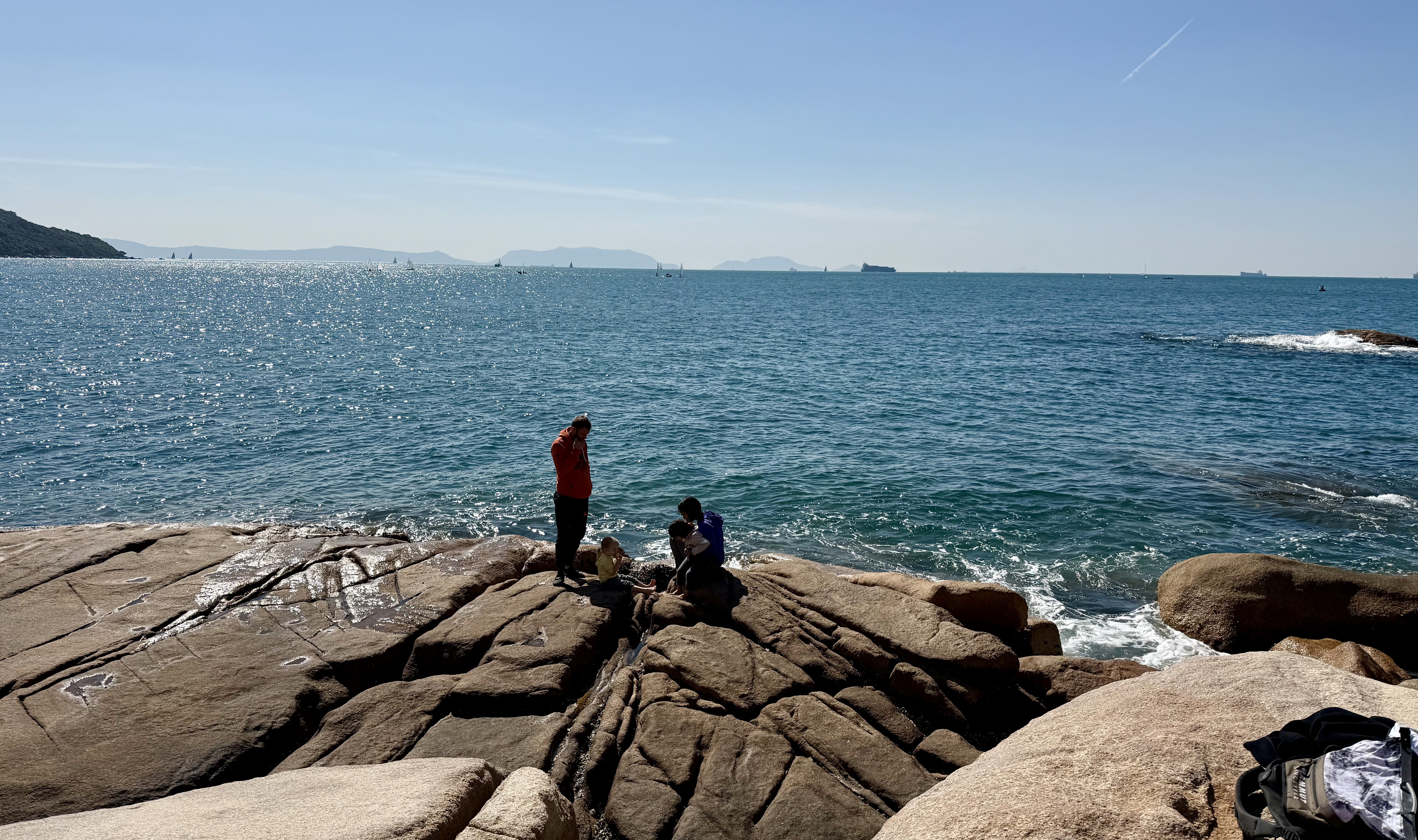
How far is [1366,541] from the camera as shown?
706 inches

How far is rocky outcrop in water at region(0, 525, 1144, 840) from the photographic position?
775 centimetres

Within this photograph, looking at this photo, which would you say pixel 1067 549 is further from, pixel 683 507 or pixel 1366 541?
pixel 683 507

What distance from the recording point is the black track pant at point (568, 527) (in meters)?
12.2

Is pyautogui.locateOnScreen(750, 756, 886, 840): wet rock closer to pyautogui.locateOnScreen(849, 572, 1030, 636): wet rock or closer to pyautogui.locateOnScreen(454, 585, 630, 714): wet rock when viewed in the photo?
pyautogui.locateOnScreen(454, 585, 630, 714): wet rock

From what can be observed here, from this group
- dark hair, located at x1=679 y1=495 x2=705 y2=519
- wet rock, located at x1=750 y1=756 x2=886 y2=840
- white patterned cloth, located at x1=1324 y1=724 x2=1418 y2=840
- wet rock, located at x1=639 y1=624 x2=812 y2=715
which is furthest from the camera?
dark hair, located at x1=679 y1=495 x2=705 y2=519

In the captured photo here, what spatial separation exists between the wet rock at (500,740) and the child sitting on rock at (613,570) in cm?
291

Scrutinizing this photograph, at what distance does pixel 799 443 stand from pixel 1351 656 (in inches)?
688

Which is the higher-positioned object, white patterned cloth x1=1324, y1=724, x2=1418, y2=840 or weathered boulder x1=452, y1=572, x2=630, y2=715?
white patterned cloth x1=1324, y1=724, x2=1418, y2=840

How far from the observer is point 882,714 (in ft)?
29.5

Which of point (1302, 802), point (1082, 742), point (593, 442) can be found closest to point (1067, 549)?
point (1082, 742)

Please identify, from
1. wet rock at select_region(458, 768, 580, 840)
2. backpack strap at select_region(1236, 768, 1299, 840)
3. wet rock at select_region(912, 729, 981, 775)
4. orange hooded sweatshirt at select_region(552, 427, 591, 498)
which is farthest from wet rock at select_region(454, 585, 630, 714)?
backpack strap at select_region(1236, 768, 1299, 840)

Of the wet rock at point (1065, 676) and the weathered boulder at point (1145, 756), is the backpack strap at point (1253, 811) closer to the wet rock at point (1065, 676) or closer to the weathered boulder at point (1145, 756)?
the weathered boulder at point (1145, 756)

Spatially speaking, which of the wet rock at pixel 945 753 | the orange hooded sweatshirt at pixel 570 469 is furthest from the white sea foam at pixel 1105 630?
the orange hooded sweatshirt at pixel 570 469

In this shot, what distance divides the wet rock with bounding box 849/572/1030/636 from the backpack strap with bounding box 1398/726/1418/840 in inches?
250
